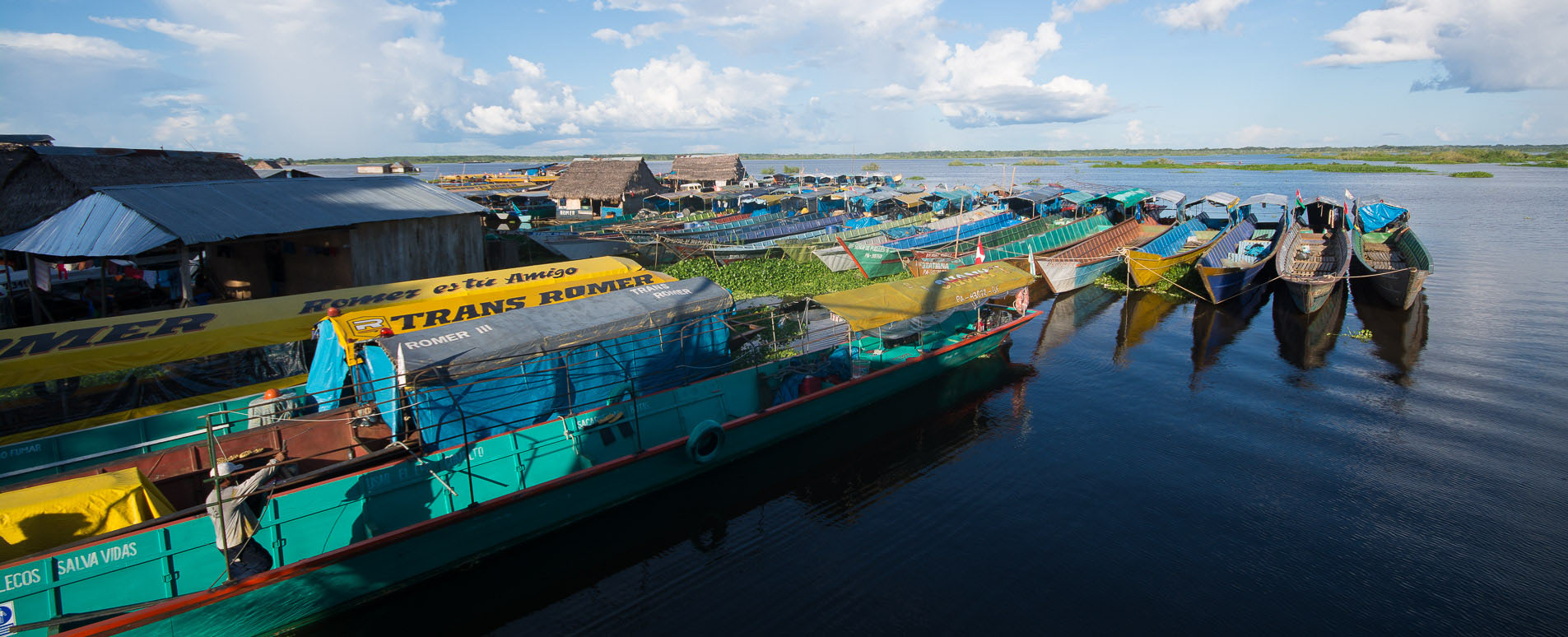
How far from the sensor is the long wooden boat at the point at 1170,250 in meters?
26.1

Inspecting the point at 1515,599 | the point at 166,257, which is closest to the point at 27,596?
the point at 166,257

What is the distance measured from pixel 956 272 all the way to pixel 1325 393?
Answer: 8.84 m

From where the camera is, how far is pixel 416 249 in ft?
61.9

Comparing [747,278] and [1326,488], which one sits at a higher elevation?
[747,278]

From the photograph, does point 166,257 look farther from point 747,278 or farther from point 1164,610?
point 1164,610

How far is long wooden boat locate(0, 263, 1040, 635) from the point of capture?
750 centimetres

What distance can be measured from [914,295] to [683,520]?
6893mm

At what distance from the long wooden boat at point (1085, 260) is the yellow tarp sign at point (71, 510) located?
25.4m

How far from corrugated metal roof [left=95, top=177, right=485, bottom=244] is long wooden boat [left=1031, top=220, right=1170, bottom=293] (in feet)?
66.3

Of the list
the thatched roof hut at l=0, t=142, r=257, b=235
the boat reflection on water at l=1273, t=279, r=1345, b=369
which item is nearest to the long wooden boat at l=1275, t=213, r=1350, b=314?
the boat reflection on water at l=1273, t=279, r=1345, b=369

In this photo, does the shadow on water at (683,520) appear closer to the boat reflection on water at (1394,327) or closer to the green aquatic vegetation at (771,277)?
the green aquatic vegetation at (771,277)

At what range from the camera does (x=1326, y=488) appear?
1150 cm

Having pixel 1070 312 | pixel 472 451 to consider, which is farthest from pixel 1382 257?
pixel 472 451

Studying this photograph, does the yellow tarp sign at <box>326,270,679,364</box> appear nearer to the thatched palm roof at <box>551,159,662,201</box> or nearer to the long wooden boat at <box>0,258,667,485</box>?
the long wooden boat at <box>0,258,667,485</box>
